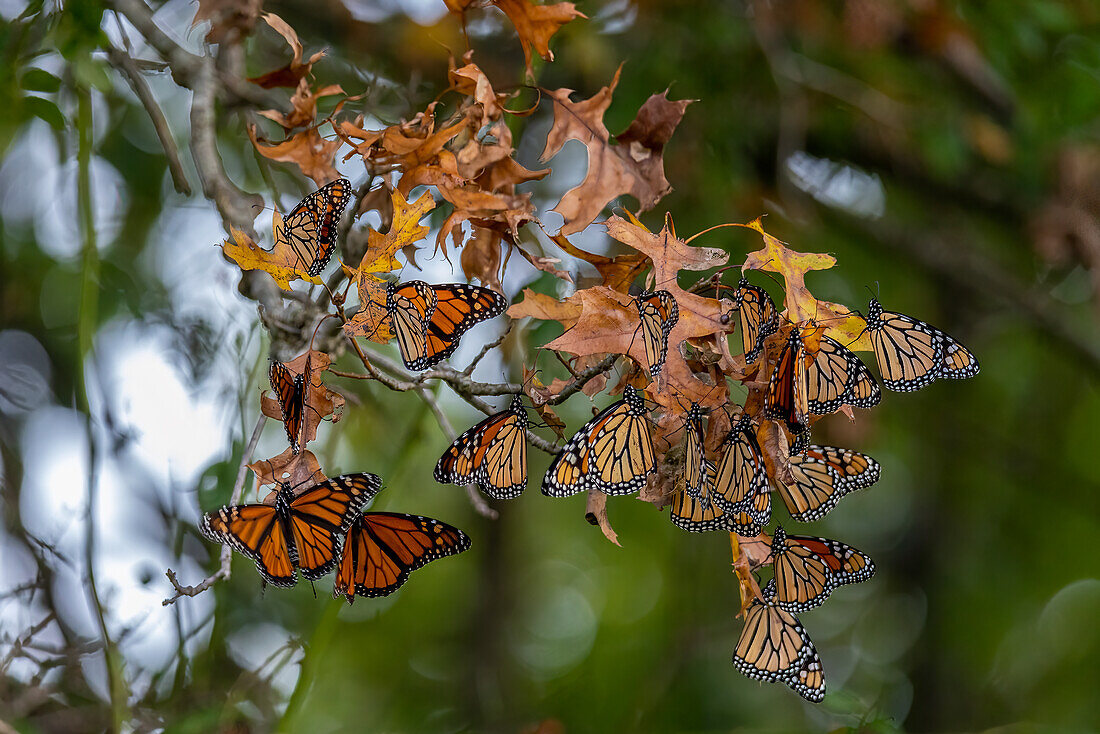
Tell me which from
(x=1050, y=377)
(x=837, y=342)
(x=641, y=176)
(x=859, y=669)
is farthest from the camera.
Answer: (x=859, y=669)

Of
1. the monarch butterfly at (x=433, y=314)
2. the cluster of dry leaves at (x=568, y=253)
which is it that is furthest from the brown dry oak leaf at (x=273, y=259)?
the monarch butterfly at (x=433, y=314)

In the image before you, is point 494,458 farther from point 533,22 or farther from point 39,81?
point 39,81

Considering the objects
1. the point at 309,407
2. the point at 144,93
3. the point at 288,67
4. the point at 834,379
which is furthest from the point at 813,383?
the point at 144,93

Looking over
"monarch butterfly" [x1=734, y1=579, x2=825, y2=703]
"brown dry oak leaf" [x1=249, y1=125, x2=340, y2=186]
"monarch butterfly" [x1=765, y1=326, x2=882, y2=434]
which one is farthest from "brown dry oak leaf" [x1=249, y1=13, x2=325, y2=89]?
"monarch butterfly" [x1=734, y1=579, x2=825, y2=703]

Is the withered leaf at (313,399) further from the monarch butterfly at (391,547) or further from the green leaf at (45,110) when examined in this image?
the green leaf at (45,110)

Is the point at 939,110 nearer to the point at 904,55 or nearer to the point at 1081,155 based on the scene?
the point at 904,55

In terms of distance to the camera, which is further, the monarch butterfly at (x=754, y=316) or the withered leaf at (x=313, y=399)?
the withered leaf at (x=313, y=399)

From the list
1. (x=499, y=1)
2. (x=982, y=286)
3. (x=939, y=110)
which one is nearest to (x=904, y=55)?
(x=939, y=110)
